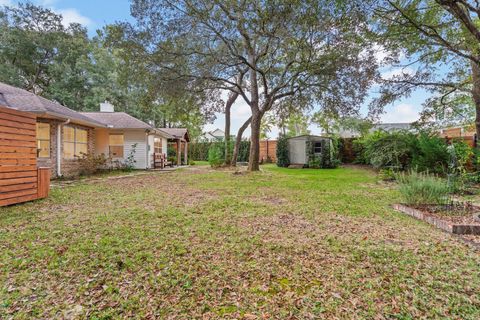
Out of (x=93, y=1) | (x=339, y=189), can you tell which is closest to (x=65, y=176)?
(x=93, y=1)

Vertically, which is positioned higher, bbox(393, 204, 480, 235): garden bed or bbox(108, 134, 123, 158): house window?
bbox(108, 134, 123, 158): house window

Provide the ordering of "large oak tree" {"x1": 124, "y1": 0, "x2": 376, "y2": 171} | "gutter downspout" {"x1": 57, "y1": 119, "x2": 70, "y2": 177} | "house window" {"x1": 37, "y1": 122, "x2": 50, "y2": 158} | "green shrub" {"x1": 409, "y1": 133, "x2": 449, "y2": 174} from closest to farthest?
"large oak tree" {"x1": 124, "y1": 0, "x2": 376, "y2": 171} → "green shrub" {"x1": 409, "y1": 133, "x2": 449, "y2": 174} → "house window" {"x1": 37, "y1": 122, "x2": 50, "y2": 158} → "gutter downspout" {"x1": 57, "y1": 119, "x2": 70, "y2": 177}

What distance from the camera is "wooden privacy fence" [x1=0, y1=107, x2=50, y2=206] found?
4625mm

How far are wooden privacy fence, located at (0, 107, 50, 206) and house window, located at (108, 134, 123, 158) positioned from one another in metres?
8.16

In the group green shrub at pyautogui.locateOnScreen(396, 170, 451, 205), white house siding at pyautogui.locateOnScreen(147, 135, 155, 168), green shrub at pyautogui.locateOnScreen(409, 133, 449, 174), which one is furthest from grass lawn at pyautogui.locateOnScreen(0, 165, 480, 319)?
white house siding at pyautogui.locateOnScreen(147, 135, 155, 168)

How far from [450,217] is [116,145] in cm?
1404

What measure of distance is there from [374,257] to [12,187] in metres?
6.28

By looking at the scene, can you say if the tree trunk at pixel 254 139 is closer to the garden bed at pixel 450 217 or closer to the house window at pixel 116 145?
the house window at pixel 116 145

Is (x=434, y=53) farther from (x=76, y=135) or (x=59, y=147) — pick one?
(x=76, y=135)

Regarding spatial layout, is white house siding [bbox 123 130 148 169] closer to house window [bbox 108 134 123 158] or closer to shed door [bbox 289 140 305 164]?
house window [bbox 108 134 123 158]

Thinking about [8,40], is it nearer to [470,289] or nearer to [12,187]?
[12,187]

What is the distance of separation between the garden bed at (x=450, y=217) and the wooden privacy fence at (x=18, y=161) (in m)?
7.46

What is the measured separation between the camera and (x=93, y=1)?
31.7 ft

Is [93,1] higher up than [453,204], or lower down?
higher up
